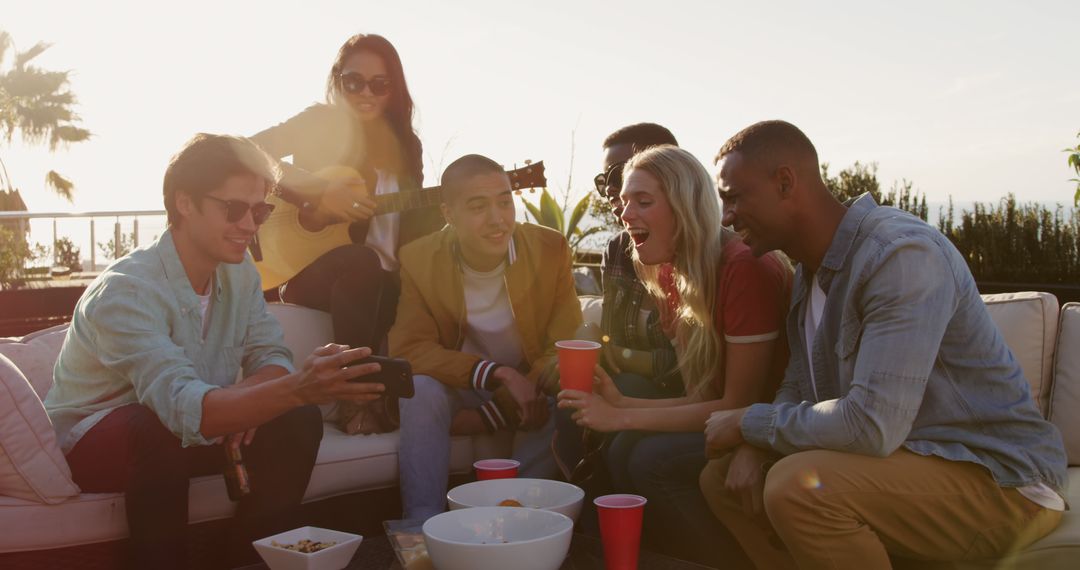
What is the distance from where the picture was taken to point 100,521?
273 centimetres

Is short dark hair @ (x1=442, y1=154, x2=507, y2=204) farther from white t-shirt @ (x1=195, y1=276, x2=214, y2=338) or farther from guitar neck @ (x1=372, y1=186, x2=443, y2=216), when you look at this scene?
Result: white t-shirt @ (x1=195, y1=276, x2=214, y2=338)

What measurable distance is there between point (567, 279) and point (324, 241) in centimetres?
123

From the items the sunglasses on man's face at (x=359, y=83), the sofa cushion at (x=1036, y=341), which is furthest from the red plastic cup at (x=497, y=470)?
the sunglasses on man's face at (x=359, y=83)

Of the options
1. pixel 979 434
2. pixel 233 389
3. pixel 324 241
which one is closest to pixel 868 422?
pixel 979 434

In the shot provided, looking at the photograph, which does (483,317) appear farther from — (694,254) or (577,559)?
(577,559)

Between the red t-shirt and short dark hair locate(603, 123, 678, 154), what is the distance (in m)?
1.15

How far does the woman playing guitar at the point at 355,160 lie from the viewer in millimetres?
4059

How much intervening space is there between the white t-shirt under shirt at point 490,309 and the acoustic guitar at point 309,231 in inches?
20.0

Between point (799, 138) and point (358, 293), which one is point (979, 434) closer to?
point (799, 138)

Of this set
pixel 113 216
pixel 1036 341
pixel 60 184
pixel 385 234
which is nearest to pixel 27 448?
pixel 385 234

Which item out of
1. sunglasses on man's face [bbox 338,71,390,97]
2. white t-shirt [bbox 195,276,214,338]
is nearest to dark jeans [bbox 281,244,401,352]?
sunglasses on man's face [bbox 338,71,390,97]

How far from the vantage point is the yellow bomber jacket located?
3.66m

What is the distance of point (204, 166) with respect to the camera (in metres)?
2.71

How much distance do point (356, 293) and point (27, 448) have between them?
1.50 metres
